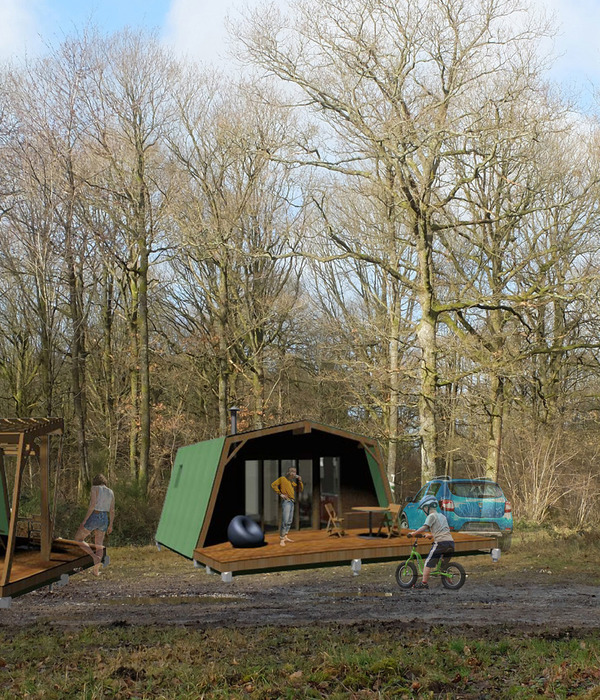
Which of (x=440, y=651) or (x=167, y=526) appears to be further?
(x=167, y=526)

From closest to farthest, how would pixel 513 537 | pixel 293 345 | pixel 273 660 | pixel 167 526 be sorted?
pixel 273 660, pixel 167 526, pixel 513 537, pixel 293 345

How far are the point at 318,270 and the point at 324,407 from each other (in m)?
5.39

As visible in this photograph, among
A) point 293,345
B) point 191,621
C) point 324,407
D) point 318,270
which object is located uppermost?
point 318,270

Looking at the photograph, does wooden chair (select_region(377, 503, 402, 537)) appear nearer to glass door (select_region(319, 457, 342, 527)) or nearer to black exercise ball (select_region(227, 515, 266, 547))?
glass door (select_region(319, 457, 342, 527))

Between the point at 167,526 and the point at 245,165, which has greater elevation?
the point at 245,165

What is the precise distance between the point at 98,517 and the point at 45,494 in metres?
1.69

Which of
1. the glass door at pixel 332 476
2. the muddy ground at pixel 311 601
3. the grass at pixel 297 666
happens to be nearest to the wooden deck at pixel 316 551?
the muddy ground at pixel 311 601

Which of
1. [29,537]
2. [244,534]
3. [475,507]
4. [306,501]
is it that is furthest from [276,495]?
[29,537]

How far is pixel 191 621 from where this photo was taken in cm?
1034

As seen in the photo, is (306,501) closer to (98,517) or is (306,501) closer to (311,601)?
(311,601)

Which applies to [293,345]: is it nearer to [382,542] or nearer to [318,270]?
[318,270]

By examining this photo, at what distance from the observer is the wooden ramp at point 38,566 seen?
1038cm

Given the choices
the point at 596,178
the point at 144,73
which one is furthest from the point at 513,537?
the point at 144,73

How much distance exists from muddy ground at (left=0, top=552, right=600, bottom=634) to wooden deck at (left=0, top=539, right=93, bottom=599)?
0.49 metres
